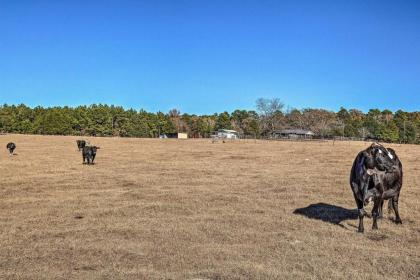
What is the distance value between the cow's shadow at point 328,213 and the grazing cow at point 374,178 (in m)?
1.43

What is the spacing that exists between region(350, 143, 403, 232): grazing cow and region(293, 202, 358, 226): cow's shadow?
1.43 metres

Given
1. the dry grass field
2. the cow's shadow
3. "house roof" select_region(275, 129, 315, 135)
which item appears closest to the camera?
the dry grass field

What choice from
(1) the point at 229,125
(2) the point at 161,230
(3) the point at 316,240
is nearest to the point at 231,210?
(2) the point at 161,230

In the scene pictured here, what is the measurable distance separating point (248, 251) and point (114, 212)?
22.8 ft

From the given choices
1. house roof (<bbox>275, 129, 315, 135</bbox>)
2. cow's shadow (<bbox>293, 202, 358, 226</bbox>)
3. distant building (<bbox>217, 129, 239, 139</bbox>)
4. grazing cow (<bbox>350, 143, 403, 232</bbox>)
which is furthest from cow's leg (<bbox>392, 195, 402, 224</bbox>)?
house roof (<bbox>275, 129, 315, 135</bbox>)

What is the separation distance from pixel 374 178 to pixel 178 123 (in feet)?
543

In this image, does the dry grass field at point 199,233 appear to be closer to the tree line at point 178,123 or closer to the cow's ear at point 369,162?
the cow's ear at point 369,162

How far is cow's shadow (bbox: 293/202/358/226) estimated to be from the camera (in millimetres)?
15352

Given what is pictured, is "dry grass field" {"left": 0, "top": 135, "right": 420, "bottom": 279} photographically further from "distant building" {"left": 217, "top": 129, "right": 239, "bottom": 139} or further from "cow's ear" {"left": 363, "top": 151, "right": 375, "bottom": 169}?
"distant building" {"left": 217, "top": 129, "right": 239, "bottom": 139}

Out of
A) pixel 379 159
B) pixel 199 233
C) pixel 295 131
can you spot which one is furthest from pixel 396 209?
pixel 295 131

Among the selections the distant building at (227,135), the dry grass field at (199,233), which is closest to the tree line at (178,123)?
the distant building at (227,135)

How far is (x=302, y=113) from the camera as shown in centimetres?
18075

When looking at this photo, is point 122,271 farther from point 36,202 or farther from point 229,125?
point 229,125

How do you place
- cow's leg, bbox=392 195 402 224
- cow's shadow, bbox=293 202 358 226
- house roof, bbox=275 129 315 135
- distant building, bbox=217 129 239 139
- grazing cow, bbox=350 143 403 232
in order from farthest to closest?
house roof, bbox=275 129 315 135 < distant building, bbox=217 129 239 139 < cow's shadow, bbox=293 202 358 226 < cow's leg, bbox=392 195 402 224 < grazing cow, bbox=350 143 403 232
